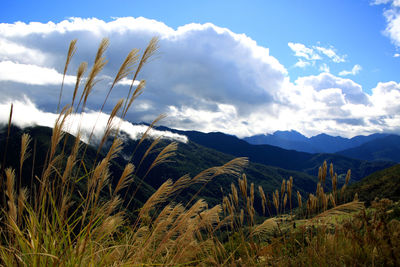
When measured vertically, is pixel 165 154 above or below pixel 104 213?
above

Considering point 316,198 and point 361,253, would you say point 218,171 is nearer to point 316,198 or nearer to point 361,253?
point 316,198

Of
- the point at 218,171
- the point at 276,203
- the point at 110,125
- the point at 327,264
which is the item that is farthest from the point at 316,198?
the point at 110,125

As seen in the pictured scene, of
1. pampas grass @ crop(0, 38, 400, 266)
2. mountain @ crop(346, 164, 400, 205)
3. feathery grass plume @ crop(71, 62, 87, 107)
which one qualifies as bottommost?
mountain @ crop(346, 164, 400, 205)

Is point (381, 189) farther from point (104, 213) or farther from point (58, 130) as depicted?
point (58, 130)

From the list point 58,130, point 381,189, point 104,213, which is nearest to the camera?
point 58,130

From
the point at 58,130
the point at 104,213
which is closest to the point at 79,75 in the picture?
the point at 58,130

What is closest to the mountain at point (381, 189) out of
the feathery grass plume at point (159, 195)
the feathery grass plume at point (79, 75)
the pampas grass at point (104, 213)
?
the pampas grass at point (104, 213)

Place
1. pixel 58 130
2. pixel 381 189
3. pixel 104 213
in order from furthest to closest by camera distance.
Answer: pixel 381 189 < pixel 104 213 < pixel 58 130

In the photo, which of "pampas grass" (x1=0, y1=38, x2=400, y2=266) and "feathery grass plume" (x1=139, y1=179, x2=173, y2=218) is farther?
"feathery grass plume" (x1=139, y1=179, x2=173, y2=218)

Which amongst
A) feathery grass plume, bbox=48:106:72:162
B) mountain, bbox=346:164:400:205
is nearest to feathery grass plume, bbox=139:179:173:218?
feathery grass plume, bbox=48:106:72:162

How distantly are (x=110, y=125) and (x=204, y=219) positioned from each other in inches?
50.9

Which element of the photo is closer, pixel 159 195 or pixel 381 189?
pixel 159 195

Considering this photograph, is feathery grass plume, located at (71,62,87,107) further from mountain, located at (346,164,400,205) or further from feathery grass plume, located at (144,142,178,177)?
mountain, located at (346,164,400,205)

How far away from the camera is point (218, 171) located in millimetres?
2490
